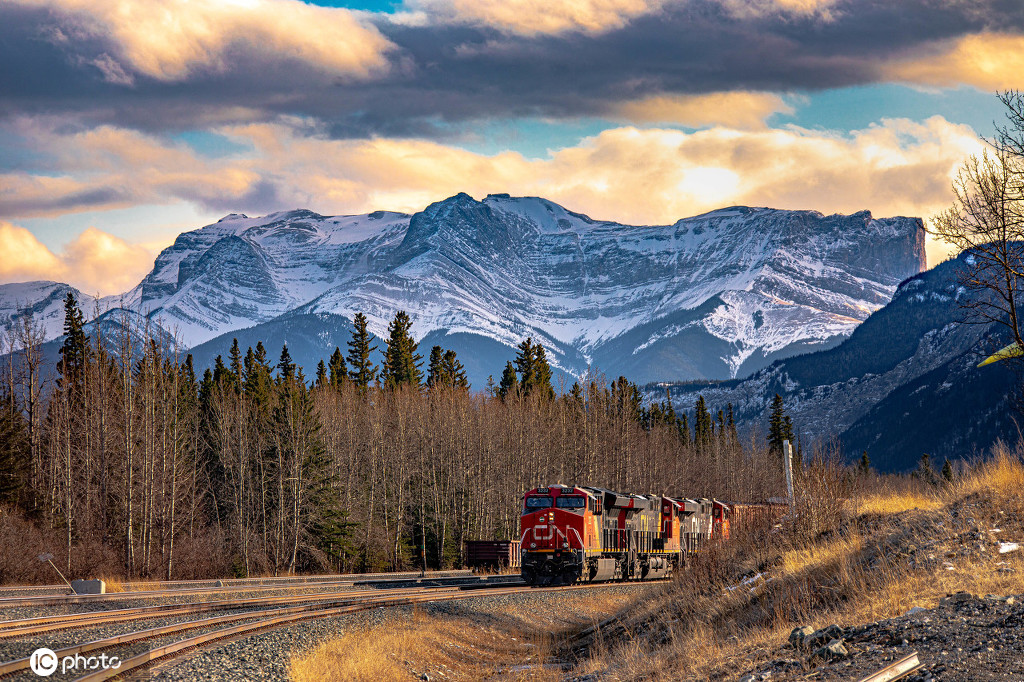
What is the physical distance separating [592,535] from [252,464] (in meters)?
38.9

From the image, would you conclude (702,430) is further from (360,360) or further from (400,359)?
(360,360)

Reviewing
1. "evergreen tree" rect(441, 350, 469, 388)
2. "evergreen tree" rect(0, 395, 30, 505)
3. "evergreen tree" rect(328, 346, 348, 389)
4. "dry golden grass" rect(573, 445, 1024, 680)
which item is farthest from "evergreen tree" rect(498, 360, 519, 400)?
"dry golden grass" rect(573, 445, 1024, 680)

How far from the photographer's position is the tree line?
55719 mm

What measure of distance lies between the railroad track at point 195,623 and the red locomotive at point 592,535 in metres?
7.75

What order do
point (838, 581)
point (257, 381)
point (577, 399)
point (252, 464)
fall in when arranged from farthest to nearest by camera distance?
point (577, 399), point (257, 381), point (252, 464), point (838, 581)

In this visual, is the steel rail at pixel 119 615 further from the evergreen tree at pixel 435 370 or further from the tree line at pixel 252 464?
the evergreen tree at pixel 435 370

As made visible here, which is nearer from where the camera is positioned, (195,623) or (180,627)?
(180,627)

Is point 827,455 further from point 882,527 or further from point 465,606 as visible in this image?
point 465,606

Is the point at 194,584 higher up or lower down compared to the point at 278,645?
lower down

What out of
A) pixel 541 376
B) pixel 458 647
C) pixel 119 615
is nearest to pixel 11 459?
pixel 119 615

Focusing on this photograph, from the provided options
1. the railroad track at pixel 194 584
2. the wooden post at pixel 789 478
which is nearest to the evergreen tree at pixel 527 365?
the railroad track at pixel 194 584

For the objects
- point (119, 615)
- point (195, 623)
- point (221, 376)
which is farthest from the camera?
point (221, 376)

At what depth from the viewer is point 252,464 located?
74.8 metres

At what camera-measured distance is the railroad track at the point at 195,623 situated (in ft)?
58.1
